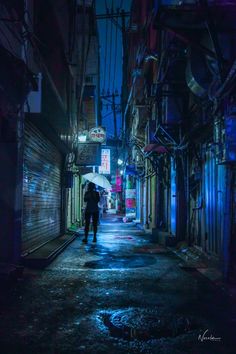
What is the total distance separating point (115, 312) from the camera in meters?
5.70

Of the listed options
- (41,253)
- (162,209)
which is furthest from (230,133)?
(162,209)

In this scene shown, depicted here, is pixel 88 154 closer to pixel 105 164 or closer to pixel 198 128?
pixel 198 128

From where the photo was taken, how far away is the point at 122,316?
549cm

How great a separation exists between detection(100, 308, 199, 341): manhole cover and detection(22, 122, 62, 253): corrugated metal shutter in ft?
16.6

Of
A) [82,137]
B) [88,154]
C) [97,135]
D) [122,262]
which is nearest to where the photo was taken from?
[122,262]

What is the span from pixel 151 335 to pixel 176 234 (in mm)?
9576

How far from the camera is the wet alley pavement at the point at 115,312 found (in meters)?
4.43

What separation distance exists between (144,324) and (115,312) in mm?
653

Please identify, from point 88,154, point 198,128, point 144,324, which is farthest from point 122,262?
point 88,154

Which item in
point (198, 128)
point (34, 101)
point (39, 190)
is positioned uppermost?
point (34, 101)

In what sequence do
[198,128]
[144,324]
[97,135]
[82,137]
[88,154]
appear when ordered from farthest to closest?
[97,135] → [82,137] → [88,154] → [198,128] → [144,324]

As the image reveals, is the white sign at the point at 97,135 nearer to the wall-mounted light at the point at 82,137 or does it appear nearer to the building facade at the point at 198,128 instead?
the wall-mounted light at the point at 82,137

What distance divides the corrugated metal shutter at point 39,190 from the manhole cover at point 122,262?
1.98 metres

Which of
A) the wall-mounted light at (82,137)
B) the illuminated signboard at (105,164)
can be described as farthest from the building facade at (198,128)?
the illuminated signboard at (105,164)
